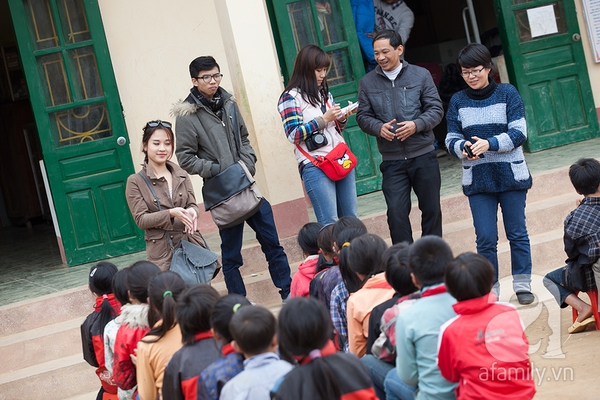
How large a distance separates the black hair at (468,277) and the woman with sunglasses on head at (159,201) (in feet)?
7.47

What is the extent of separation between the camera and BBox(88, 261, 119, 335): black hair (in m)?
3.99

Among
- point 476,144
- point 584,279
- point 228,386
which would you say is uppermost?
point 476,144

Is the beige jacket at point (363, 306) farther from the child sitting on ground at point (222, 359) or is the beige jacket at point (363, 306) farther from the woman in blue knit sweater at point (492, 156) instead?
the woman in blue knit sweater at point (492, 156)

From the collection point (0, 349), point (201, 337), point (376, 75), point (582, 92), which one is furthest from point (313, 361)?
point (582, 92)

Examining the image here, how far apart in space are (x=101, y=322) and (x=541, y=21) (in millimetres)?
5750

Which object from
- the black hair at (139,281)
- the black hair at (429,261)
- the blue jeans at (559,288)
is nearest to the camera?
the black hair at (429,261)

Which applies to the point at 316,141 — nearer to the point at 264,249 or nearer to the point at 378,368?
the point at 264,249

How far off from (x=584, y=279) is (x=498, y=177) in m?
0.84

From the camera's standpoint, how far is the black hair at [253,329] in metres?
2.67

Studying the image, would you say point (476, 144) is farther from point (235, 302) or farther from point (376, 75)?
point (235, 302)

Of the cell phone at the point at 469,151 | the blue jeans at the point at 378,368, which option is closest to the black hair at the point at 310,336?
the blue jeans at the point at 378,368

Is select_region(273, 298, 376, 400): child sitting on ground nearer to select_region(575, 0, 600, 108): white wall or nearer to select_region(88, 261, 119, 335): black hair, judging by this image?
select_region(88, 261, 119, 335): black hair

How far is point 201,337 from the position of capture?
122 inches

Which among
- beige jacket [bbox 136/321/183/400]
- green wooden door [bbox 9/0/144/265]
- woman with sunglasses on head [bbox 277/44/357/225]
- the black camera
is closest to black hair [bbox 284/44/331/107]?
woman with sunglasses on head [bbox 277/44/357/225]
